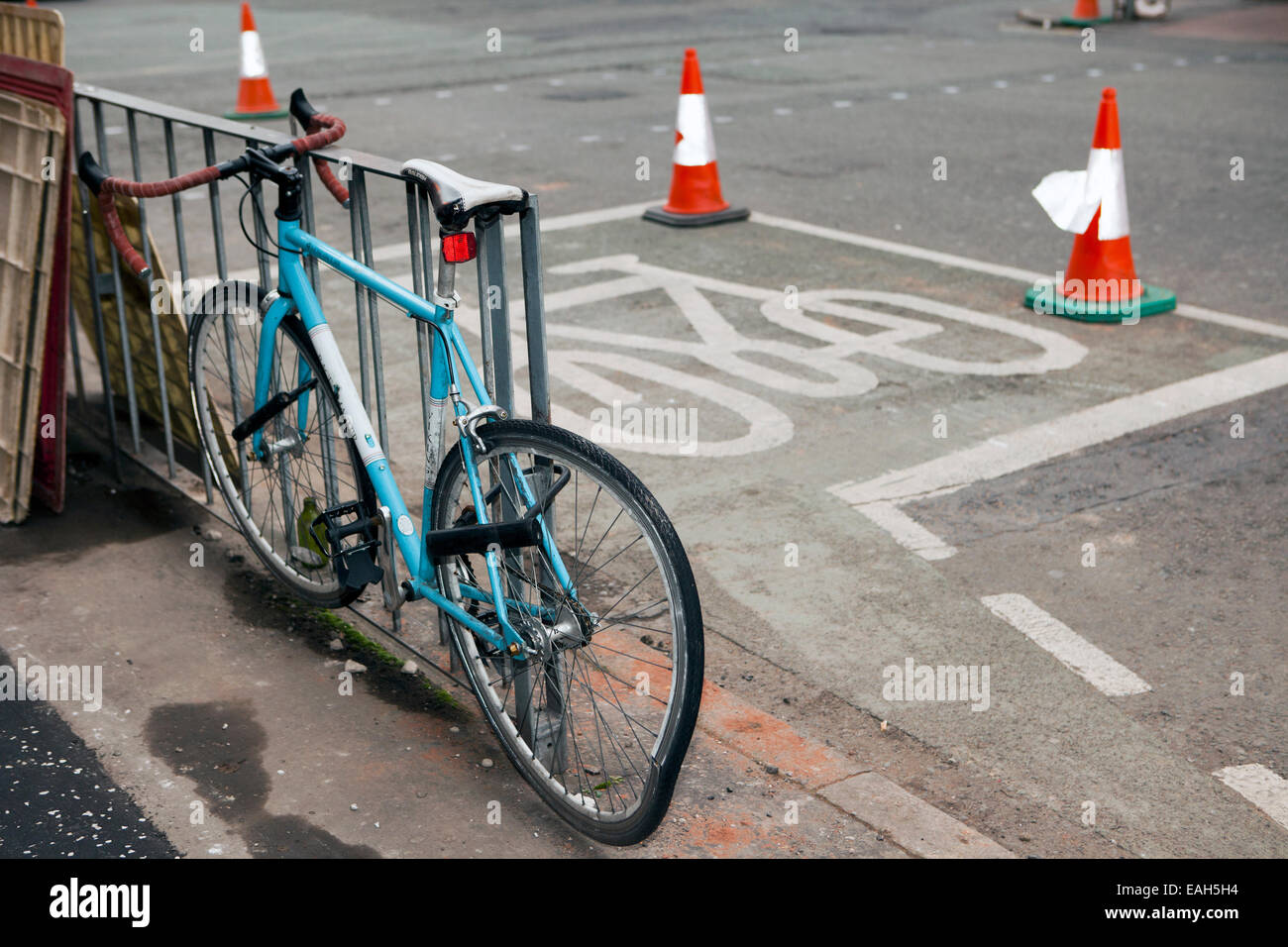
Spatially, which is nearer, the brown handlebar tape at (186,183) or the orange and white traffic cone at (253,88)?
the brown handlebar tape at (186,183)

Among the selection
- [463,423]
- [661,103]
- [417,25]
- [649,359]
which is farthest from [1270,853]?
[417,25]

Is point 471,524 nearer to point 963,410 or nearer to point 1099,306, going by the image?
point 963,410

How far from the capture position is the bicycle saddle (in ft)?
9.83

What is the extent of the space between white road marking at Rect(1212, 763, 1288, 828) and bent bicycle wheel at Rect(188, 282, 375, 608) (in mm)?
2332

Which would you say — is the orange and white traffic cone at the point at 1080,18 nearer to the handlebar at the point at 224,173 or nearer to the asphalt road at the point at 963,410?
the asphalt road at the point at 963,410

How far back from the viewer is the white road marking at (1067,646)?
3.95 meters

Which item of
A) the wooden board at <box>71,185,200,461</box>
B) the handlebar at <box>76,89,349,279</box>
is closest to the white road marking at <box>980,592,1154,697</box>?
the handlebar at <box>76,89,349,279</box>

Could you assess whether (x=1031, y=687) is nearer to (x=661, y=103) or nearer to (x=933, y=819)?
(x=933, y=819)

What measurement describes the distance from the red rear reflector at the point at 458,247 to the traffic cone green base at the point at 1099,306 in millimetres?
4787

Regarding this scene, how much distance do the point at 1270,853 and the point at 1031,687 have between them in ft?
2.75

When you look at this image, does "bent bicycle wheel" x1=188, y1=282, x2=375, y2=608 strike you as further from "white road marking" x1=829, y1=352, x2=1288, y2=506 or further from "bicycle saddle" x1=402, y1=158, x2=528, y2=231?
"white road marking" x1=829, y1=352, x2=1288, y2=506

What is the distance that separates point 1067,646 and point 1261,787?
777 mm

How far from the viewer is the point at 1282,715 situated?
12.4 ft

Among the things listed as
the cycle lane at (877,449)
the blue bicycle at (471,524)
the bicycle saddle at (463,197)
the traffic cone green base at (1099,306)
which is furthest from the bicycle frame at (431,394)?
the traffic cone green base at (1099,306)
